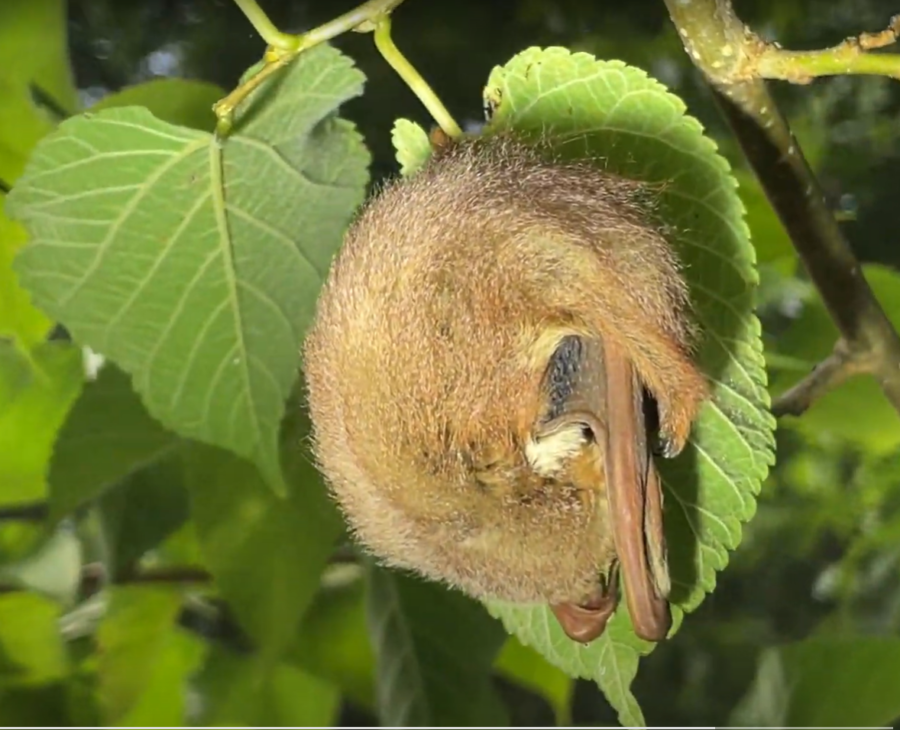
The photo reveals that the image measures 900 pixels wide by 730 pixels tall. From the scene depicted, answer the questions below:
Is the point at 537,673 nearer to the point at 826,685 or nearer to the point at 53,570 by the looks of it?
the point at 826,685

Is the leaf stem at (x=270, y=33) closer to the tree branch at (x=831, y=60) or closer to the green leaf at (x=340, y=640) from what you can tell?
the tree branch at (x=831, y=60)

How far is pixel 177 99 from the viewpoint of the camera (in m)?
0.55

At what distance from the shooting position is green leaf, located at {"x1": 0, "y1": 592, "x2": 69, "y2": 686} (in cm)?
70

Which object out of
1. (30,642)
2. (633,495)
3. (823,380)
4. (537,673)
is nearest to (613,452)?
(633,495)

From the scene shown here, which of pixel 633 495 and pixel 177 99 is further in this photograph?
pixel 177 99

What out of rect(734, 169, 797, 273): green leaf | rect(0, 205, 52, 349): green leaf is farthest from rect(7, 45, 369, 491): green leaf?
rect(734, 169, 797, 273): green leaf

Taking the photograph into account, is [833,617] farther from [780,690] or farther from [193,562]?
[193,562]

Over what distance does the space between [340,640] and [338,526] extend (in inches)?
6.2

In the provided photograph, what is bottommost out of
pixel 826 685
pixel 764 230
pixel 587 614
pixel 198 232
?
pixel 826 685

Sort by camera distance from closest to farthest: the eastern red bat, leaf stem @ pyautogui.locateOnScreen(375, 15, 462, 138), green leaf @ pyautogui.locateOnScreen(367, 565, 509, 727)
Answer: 1. the eastern red bat
2. leaf stem @ pyautogui.locateOnScreen(375, 15, 462, 138)
3. green leaf @ pyautogui.locateOnScreen(367, 565, 509, 727)

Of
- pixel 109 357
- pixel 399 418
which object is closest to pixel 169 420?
pixel 109 357

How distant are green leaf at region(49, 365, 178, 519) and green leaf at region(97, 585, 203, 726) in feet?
0.37

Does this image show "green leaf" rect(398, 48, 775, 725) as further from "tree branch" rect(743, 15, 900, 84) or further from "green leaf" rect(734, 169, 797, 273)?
"green leaf" rect(734, 169, 797, 273)

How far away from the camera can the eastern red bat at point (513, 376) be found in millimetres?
265
